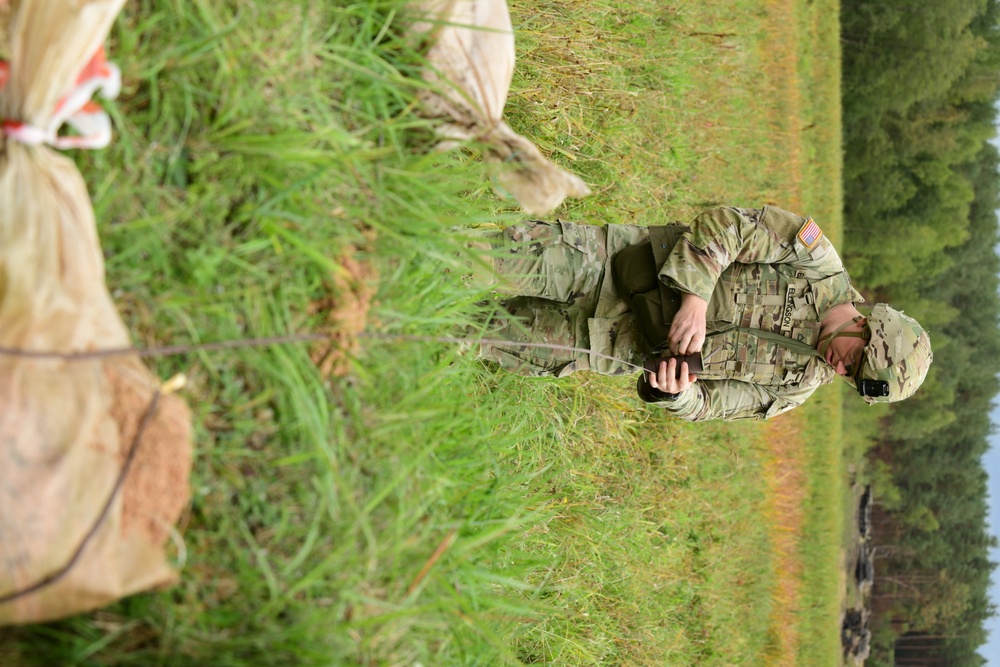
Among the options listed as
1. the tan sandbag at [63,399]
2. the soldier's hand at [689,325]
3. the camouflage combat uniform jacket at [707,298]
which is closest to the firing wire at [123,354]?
the tan sandbag at [63,399]

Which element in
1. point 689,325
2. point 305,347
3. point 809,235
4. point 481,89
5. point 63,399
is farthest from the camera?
point 809,235

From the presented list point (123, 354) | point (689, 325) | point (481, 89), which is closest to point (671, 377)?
point (689, 325)

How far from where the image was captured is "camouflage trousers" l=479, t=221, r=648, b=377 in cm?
307

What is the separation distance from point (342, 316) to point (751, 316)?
194cm

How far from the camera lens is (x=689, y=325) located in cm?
281

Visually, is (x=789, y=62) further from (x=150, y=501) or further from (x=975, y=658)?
(x=975, y=658)

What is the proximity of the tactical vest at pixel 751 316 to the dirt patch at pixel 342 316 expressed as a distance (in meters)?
1.53

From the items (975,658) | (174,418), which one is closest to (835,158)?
(174,418)

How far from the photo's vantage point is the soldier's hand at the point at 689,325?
281 cm

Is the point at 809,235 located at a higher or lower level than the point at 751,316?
higher

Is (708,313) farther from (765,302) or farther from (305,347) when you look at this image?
(305,347)

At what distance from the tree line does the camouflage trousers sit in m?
15.2

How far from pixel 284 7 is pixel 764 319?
2254 mm

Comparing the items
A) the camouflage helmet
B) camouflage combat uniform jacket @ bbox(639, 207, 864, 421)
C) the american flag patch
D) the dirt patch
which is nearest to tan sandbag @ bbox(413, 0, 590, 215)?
the dirt patch
